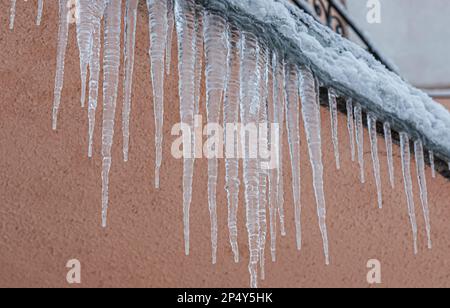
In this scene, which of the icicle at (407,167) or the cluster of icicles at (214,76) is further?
the icicle at (407,167)

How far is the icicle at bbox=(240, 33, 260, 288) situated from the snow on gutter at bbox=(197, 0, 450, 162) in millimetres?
50

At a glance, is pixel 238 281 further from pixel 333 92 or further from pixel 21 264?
pixel 333 92

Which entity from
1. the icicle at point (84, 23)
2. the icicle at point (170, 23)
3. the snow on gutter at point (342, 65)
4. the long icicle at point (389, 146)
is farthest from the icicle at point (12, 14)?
the long icicle at point (389, 146)

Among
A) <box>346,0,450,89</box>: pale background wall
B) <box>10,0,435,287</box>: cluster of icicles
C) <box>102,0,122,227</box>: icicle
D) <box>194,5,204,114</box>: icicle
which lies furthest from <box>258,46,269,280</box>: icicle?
<box>346,0,450,89</box>: pale background wall

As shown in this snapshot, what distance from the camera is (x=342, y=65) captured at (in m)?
1.56

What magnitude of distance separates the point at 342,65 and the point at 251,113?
27cm

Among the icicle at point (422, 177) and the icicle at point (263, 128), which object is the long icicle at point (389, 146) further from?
the icicle at point (263, 128)

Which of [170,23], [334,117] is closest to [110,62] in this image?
Answer: [170,23]

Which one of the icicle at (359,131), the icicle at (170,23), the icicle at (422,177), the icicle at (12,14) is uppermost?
the icicle at (12,14)

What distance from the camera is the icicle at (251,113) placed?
5.03 ft

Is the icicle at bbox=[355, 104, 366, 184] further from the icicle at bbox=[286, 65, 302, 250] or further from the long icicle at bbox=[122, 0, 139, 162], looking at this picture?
the long icicle at bbox=[122, 0, 139, 162]

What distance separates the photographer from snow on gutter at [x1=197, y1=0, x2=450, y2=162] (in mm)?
1448

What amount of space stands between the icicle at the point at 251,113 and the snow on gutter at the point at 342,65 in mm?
50
